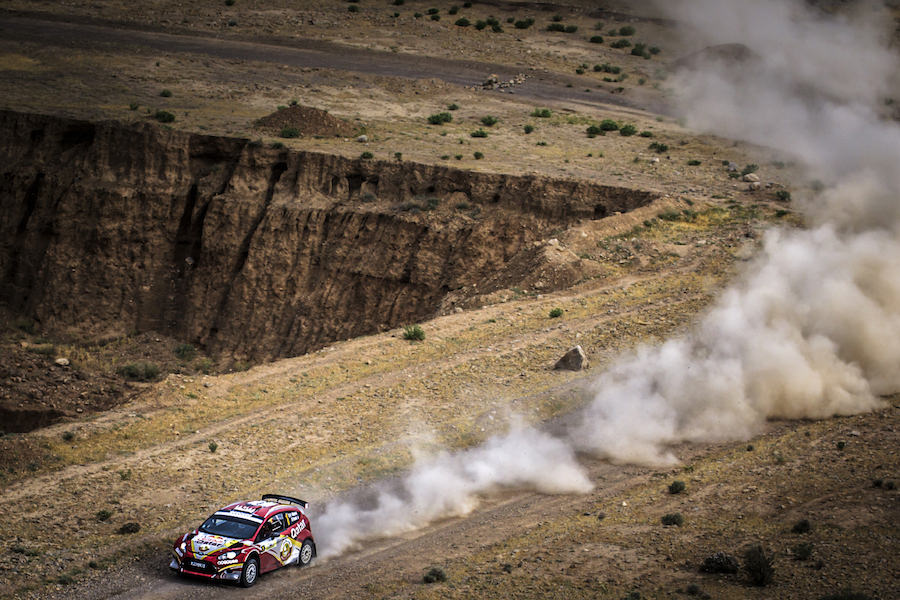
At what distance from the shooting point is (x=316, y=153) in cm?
4028

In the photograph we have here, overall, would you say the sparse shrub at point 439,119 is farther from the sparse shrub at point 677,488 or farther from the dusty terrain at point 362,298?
the sparse shrub at point 677,488

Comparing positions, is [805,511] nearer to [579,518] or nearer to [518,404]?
[579,518]

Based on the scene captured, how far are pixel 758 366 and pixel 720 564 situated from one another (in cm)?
913

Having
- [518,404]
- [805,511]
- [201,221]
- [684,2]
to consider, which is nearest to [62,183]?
[201,221]

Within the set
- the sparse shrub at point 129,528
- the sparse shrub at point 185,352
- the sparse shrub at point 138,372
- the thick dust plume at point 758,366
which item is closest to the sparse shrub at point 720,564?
the thick dust plume at point 758,366

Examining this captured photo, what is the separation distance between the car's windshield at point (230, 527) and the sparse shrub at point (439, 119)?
34.6 meters

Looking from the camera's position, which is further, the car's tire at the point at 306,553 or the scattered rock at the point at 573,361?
the scattered rock at the point at 573,361

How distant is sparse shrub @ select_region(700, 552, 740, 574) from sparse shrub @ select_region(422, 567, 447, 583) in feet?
15.3

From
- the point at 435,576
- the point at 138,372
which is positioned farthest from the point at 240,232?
the point at 435,576

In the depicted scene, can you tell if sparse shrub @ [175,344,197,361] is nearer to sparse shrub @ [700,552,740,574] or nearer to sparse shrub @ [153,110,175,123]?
sparse shrub @ [153,110,175,123]

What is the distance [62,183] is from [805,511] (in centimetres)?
3522

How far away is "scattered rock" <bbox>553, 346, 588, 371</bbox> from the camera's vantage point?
26500mm

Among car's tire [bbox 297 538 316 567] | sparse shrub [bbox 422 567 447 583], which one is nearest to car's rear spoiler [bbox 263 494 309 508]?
car's tire [bbox 297 538 316 567]

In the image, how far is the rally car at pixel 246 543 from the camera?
53.8 ft
